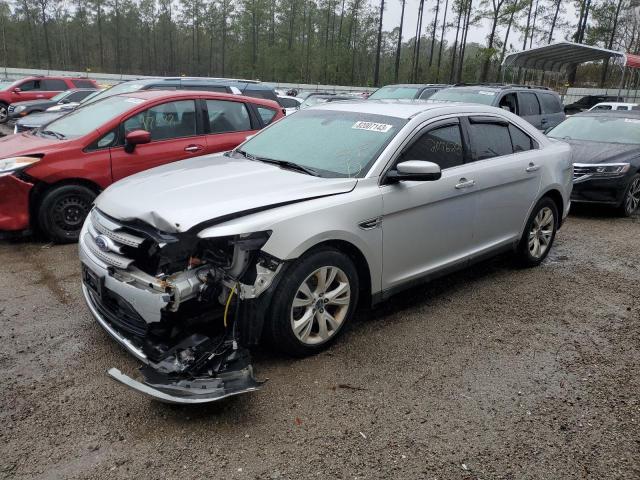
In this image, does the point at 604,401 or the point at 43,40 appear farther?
the point at 43,40

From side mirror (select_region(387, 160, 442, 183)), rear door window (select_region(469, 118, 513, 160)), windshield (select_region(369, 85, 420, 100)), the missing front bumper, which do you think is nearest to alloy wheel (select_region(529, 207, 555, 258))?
rear door window (select_region(469, 118, 513, 160))

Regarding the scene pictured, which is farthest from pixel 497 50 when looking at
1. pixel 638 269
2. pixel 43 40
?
pixel 43 40

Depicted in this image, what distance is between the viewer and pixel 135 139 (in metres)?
5.68

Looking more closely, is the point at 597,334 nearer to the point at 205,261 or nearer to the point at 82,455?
the point at 205,261

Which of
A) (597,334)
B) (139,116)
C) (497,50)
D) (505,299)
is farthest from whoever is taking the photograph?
(497,50)

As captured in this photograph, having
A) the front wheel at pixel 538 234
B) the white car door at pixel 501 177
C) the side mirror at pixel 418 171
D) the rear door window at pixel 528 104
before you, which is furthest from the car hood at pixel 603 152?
the side mirror at pixel 418 171

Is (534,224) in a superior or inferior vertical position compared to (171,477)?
superior

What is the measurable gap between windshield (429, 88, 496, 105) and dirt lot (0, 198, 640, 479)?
6799 millimetres

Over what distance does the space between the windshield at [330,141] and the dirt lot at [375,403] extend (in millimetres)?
1234

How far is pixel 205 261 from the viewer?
3016mm

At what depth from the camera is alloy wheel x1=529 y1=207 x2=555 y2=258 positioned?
5.14 m

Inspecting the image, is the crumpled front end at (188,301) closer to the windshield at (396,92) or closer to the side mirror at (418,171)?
the side mirror at (418,171)

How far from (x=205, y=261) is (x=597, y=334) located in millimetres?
2976

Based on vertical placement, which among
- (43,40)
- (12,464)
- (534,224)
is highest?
(43,40)
